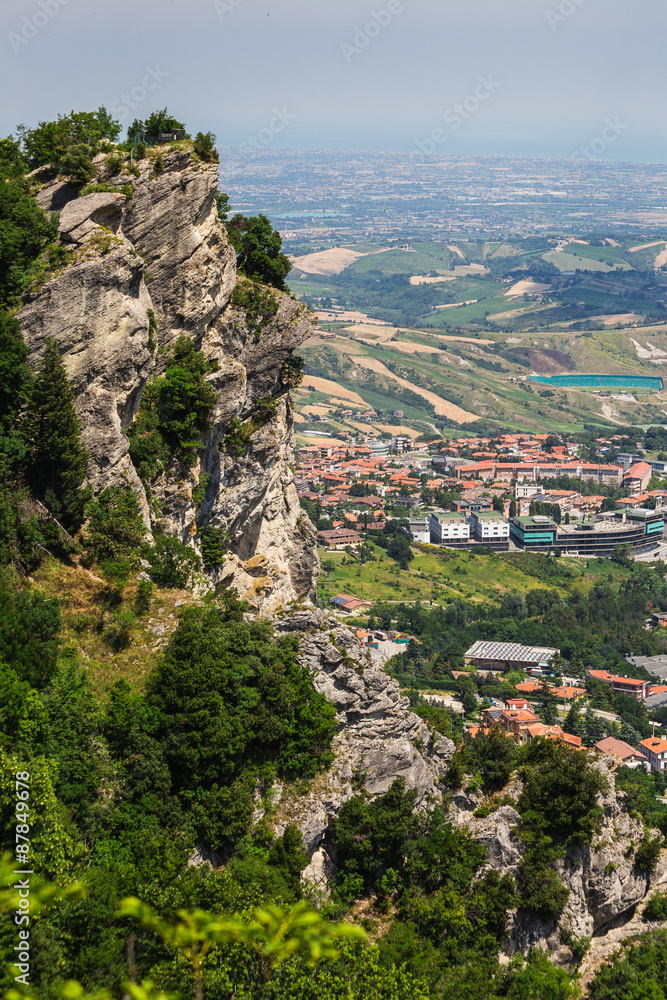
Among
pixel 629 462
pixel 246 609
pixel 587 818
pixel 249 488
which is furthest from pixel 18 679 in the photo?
pixel 629 462

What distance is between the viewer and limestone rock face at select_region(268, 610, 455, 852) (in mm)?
25703

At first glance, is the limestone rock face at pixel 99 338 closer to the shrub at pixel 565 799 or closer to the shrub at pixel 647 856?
the shrub at pixel 565 799

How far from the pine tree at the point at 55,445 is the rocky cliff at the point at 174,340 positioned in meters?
0.67

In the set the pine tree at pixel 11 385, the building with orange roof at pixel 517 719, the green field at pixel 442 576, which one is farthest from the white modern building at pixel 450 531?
the pine tree at pixel 11 385

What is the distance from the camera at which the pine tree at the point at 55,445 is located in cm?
2180

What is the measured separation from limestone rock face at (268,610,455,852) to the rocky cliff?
12.0ft

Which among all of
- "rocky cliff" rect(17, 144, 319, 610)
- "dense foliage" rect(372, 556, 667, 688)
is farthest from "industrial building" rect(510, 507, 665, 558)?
"rocky cliff" rect(17, 144, 319, 610)

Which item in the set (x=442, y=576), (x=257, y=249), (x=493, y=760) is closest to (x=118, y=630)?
(x=493, y=760)

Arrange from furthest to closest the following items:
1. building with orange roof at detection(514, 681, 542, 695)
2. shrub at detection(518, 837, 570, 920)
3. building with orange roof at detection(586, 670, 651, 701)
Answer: building with orange roof at detection(586, 670, 651, 701)
building with orange roof at detection(514, 681, 542, 695)
shrub at detection(518, 837, 570, 920)

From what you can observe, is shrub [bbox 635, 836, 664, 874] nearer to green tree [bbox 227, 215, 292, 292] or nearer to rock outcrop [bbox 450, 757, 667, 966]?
rock outcrop [bbox 450, 757, 667, 966]

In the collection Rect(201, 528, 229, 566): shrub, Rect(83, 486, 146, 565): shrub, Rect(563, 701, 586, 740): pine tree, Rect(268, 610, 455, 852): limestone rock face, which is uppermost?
Rect(83, 486, 146, 565): shrub

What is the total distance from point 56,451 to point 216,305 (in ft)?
30.9

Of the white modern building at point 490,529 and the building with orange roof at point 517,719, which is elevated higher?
the building with orange roof at point 517,719

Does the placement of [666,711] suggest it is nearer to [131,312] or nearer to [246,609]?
[246,609]
